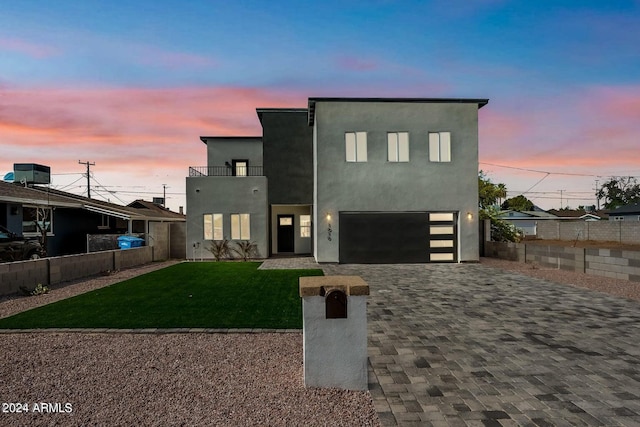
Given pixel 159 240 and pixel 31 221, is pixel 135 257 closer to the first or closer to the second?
pixel 159 240

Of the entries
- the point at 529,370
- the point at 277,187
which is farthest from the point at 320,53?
the point at 529,370

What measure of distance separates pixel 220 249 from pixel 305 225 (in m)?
5.61

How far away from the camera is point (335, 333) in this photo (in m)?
3.77

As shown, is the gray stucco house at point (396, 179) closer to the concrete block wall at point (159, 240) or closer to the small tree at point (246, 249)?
the small tree at point (246, 249)

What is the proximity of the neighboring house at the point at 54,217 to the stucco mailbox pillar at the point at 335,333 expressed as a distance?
16.1 metres

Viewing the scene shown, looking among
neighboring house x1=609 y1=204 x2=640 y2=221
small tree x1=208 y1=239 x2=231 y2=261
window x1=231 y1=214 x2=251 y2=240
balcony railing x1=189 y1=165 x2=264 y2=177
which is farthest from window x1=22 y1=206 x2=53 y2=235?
neighboring house x1=609 y1=204 x2=640 y2=221

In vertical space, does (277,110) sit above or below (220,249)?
above

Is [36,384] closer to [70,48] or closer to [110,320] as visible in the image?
[110,320]

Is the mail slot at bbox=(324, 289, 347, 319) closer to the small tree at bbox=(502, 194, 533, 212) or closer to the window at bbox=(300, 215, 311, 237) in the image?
the window at bbox=(300, 215, 311, 237)

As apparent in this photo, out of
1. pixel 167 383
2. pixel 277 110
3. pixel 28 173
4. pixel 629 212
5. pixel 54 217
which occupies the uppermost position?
pixel 277 110

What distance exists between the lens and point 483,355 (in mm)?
4879

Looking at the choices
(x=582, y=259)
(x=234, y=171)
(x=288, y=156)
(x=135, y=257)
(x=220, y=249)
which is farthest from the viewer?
(x=234, y=171)

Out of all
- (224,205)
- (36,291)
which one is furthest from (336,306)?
(224,205)

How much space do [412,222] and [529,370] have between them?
1214 cm
